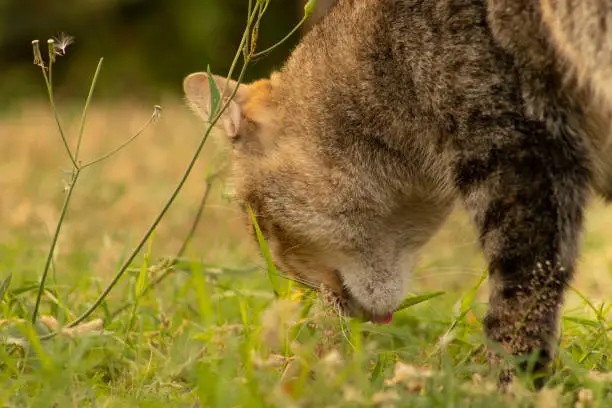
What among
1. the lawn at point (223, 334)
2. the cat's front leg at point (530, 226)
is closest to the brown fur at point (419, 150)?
the cat's front leg at point (530, 226)

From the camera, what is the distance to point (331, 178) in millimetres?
3160

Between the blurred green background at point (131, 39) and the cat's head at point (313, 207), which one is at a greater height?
the blurred green background at point (131, 39)

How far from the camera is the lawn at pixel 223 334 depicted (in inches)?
87.4

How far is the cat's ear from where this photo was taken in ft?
11.0

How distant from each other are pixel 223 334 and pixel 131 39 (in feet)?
27.0

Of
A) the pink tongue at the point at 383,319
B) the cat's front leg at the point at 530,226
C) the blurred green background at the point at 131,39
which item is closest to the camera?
the cat's front leg at the point at 530,226

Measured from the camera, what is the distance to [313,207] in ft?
10.5

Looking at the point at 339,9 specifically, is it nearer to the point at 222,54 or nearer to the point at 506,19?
the point at 506,19

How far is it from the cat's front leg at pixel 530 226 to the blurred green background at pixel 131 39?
296 inches

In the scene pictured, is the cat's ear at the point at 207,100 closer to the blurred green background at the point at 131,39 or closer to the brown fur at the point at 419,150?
the brown fur at the point at 419,150

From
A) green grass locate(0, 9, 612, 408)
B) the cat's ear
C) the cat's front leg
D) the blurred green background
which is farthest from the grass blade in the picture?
the blurred green background

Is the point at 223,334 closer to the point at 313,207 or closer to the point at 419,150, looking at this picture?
the point at 313,207

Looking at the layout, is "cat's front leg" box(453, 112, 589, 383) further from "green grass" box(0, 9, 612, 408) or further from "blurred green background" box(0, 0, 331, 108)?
"blurred green background" box(0, 0, 331, 108)

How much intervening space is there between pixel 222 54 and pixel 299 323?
7846mm
